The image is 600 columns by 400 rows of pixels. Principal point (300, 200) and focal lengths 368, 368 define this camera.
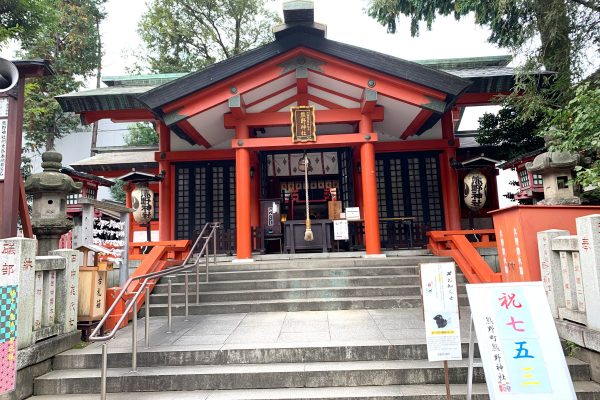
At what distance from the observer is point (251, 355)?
4.69 metres

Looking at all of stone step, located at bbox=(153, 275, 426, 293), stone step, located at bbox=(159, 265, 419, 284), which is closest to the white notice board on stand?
stone step, located at bbox=(153, 275, 426, 293)

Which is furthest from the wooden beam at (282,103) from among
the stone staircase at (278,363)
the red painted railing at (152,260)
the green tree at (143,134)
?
the green tree at (143,134)

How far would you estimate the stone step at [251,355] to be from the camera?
4.64 meters

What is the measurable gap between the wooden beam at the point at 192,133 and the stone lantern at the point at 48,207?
11.4 feet

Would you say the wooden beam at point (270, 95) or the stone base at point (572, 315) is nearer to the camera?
the stone base at point (572, 315)

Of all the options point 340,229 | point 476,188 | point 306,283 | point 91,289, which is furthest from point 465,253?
point 91,289

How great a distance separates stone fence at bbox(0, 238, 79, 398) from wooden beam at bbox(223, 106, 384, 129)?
535 centimetres

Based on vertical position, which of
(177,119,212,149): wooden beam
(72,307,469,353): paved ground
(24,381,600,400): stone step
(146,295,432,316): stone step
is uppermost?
(177,119,212,149): wooden beam

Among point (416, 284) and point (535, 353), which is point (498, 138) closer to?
point (416, 284)

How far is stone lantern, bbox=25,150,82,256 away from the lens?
618cm

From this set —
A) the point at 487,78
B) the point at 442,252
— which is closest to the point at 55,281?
the point at 442,252

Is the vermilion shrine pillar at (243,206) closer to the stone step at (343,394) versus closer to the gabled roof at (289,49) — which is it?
the gabled roof at (289,49)

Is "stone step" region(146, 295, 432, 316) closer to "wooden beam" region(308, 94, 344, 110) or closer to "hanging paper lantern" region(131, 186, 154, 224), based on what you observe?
"hanging paper lantern" region(131, 186, 154, 224)

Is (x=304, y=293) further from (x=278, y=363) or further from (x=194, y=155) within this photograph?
(x=194, y=155)
